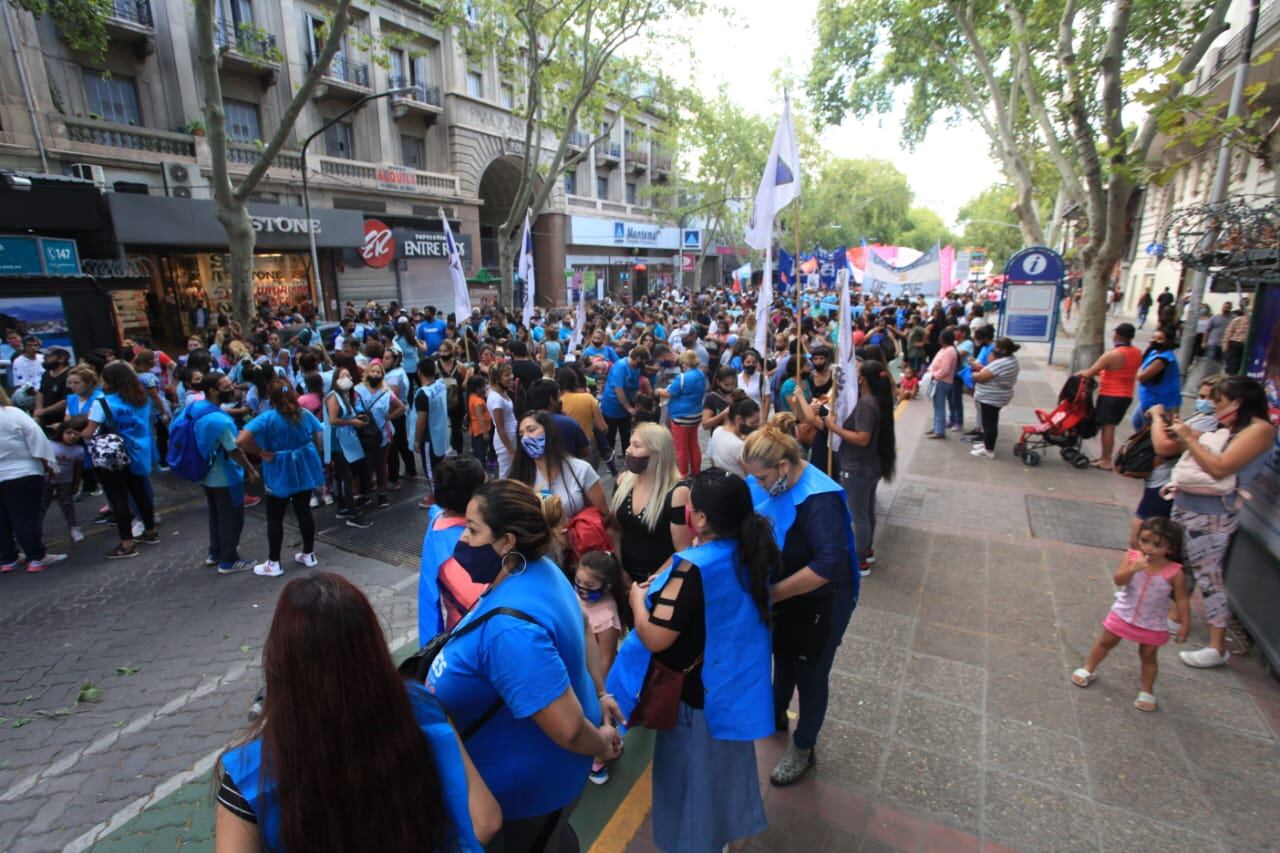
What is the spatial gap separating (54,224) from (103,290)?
151 inches

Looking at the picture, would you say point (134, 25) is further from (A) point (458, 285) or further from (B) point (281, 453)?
(B) point (281, 453)

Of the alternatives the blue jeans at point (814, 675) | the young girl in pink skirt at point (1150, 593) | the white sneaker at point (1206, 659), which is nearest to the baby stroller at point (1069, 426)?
the white sneaker at point (1206, 659)

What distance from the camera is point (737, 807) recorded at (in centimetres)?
253

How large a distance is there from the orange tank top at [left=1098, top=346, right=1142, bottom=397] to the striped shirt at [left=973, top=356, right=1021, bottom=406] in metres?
1.01

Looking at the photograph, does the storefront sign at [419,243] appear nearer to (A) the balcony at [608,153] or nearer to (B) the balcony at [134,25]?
(B) the balcony at [134,25]

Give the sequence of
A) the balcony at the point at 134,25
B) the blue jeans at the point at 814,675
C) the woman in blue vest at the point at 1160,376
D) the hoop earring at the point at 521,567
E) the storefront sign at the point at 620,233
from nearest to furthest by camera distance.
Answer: the hoop earring at the point at 521,567, the blue jeans at the point at 814,675, the woman in blue vest at the point at 1160,376, the balcony at the point at 134,25, the storefront sign at the point at 620,233

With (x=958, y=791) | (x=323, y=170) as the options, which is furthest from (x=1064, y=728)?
(x=323, y=170)

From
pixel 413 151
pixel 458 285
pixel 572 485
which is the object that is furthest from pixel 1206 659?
pixel 413 151

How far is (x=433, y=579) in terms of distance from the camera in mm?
2682

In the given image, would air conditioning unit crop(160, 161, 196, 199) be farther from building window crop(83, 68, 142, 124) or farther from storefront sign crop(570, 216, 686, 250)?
storefront sign crop(570, 216, 686, 250)

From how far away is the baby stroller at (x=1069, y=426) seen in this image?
26.8 ft

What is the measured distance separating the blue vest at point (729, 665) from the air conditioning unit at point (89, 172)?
18750 mm

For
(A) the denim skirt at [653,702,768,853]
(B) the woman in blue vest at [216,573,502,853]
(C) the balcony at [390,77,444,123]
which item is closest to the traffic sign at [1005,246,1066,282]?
(A) the denim skirt at [653,702,768,853]

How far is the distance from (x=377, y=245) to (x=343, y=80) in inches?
239
